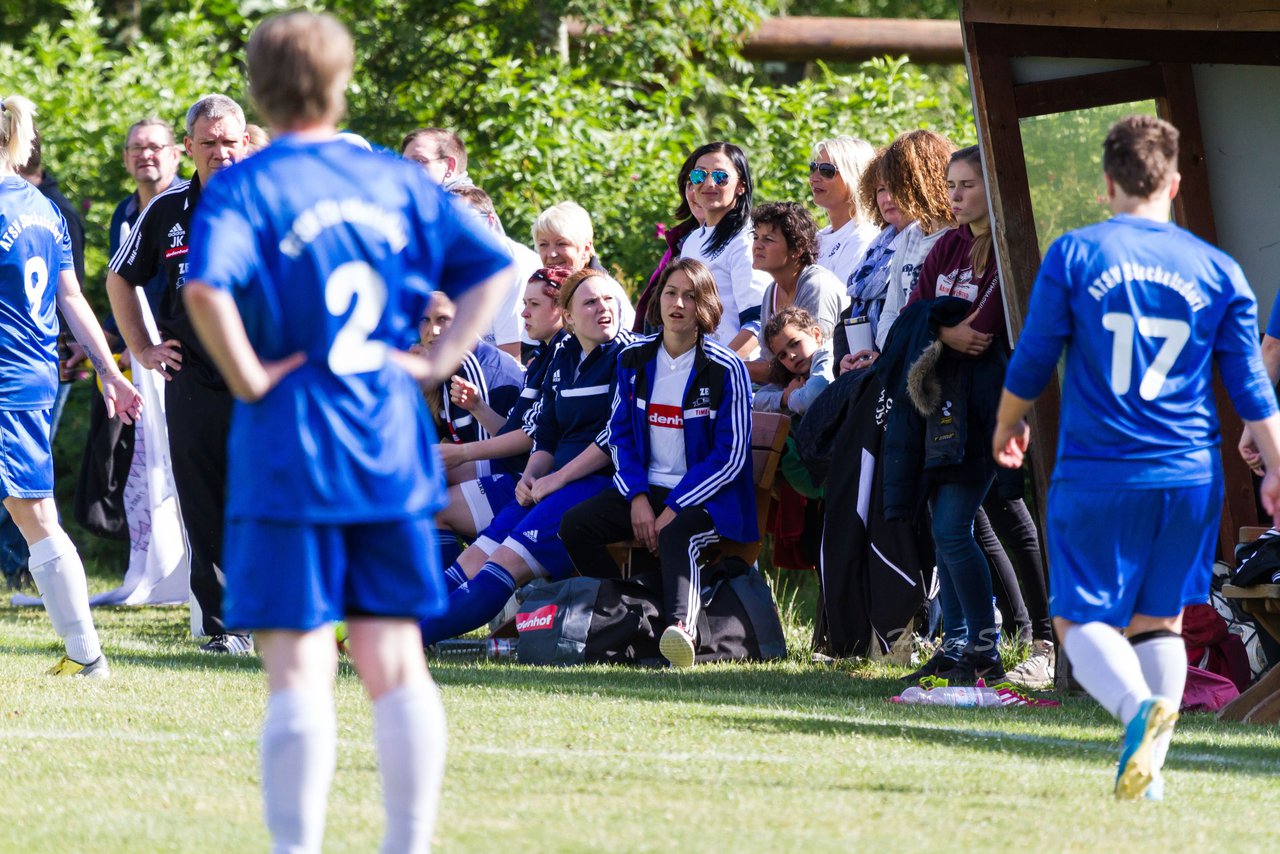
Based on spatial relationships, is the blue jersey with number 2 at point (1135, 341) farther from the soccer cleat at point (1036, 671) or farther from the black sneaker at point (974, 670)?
the soccer cleat at point (1036, 671)

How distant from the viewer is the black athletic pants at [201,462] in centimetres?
792

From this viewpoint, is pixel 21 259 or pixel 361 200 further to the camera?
pixel 21 259

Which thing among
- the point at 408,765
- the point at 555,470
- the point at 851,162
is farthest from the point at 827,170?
the point at 408,765

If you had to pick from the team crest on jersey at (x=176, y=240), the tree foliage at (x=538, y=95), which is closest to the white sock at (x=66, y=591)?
the team crest on jersey at (x=176, y=240)

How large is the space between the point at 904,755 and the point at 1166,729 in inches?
37.9

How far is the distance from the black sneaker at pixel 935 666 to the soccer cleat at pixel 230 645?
2908 millimetres

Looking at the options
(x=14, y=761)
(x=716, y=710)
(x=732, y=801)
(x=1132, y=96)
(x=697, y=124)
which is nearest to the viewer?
(x=732, y=801)

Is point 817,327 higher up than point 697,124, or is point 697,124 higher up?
point 697,124

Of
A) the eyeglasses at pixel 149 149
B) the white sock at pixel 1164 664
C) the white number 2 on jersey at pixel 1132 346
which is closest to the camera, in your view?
the white number 2 on jersey at pixel 1132 346

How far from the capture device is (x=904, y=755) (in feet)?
17.6

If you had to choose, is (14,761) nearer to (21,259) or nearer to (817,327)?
(21,259)

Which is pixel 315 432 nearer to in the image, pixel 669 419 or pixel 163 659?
pixel 163 659

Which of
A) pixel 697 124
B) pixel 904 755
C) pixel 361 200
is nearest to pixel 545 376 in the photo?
pixel 904 755

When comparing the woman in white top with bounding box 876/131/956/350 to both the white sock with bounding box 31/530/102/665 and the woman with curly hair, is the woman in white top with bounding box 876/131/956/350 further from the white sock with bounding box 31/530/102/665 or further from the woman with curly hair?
the white sock with bounding box 31/530/102/665
